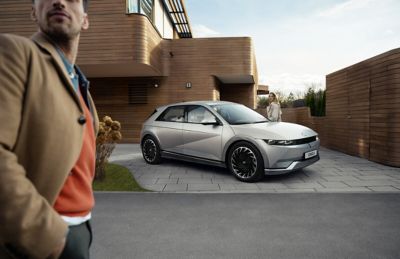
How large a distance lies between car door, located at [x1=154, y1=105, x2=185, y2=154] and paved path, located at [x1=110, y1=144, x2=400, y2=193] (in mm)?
596

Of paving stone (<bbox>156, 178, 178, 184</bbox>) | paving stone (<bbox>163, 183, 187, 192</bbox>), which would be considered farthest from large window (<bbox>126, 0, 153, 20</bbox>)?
paving stone (<bbox>163, 183, 187, 192</bbox>)

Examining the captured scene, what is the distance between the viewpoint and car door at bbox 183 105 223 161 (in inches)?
268

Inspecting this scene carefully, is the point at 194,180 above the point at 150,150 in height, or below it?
below

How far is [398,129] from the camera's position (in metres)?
7.57

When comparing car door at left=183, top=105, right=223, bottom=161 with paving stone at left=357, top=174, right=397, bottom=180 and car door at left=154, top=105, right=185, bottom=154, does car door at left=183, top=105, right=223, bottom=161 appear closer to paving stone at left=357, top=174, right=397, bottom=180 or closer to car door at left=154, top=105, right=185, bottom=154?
car door at left=154, top=105, right=185, bottom=154

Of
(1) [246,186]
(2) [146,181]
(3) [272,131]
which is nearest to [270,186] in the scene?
(1) [246,186]

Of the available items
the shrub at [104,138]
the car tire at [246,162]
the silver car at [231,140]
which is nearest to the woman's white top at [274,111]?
the silver car at [231,140]

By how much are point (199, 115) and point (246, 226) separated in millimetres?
3955

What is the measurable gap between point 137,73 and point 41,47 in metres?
13.0

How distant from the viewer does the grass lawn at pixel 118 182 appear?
5.95 meters

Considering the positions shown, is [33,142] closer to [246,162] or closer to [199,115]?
[246,162]

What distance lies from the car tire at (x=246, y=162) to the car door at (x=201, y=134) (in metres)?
0.41

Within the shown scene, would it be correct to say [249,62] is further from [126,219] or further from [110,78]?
[126,219]

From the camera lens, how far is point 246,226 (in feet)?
12.6
